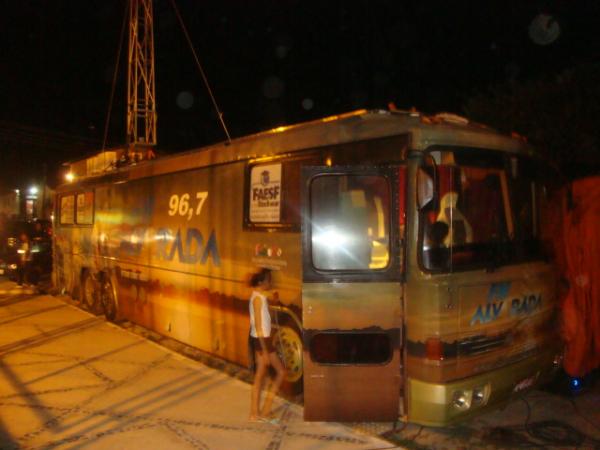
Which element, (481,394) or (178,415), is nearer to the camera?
(481,394)

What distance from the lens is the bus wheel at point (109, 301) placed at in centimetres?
1094

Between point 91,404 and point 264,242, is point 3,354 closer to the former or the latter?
point 91,404

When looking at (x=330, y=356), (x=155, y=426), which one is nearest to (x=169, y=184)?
(x=155, y=426)

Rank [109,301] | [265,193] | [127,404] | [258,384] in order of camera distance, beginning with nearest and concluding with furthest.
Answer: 1. [258,384]
2. [127,404]
3. [265,193]
4. [109,301]

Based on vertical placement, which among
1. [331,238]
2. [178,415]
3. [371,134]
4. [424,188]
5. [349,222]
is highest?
[371,134]

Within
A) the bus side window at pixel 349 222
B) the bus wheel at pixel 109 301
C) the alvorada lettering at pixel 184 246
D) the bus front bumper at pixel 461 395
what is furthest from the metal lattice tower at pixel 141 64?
the bus front bumper at pixel 461 395

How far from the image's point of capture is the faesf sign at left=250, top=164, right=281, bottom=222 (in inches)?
248

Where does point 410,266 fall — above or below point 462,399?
above

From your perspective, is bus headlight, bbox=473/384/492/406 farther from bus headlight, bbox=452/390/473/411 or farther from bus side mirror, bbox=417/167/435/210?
bus side mirror, bbox=417/167/435/210

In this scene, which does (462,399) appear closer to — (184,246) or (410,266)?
(410,266)

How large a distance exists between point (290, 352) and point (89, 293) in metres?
7.48

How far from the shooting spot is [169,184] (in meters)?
8.69

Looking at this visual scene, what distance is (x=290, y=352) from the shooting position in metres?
Result: 6.34

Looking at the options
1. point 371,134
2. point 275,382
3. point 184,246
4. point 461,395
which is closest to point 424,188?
point 371,134
